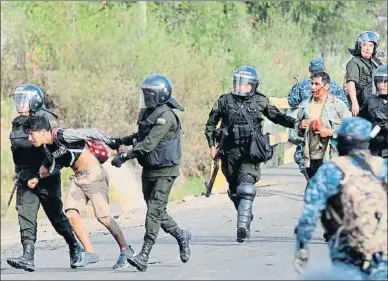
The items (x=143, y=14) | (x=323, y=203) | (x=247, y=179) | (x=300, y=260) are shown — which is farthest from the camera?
(x=143, y=14)

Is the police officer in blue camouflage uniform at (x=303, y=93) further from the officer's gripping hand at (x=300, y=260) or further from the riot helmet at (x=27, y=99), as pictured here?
the officer's gripping hand at (x=300, y=260)

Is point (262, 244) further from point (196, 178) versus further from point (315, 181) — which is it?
point (196, 178)

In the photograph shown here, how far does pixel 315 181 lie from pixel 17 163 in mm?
4244

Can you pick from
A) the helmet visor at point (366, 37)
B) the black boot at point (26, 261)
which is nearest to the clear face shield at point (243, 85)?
the helmet visor at point (366, 37)

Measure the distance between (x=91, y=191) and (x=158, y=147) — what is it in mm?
736

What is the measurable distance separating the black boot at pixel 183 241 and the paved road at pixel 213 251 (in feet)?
0.33

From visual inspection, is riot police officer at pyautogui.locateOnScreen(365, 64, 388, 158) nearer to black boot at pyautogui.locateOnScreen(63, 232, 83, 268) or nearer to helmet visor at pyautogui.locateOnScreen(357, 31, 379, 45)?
helmet visor at pyautogui.locateOnScreen(357, 31, 379, 45)

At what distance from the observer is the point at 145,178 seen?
11.2m

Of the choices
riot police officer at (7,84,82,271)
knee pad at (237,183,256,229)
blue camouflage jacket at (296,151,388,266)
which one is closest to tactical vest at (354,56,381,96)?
knee pad at (237,183,256,229)

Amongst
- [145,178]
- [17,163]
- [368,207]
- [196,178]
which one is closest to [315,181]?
[368,207]

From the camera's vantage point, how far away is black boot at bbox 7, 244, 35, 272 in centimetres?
1138

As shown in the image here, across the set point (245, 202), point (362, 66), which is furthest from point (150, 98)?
point (362, 66)

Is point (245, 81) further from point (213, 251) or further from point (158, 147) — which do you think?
point (158, 147)

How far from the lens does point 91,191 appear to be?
11289mm
